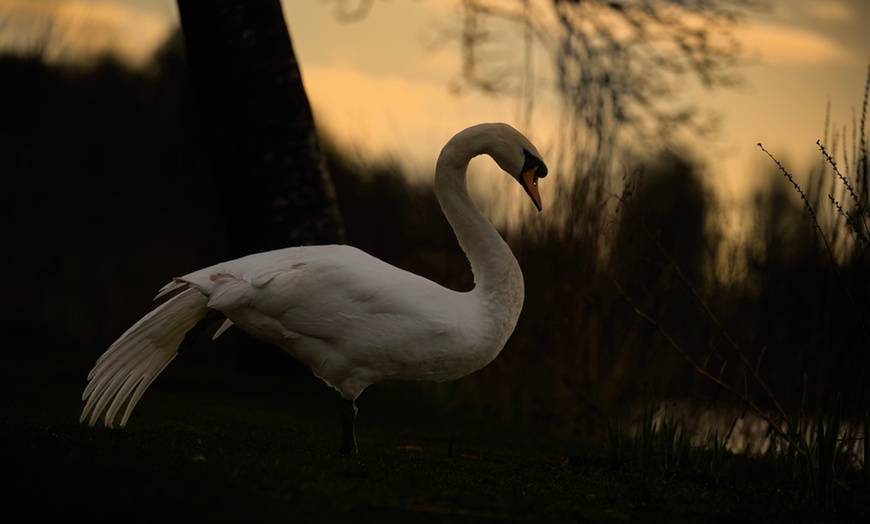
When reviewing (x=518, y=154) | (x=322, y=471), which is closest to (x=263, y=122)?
(x=518, y=154)

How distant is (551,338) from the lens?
9.42 m

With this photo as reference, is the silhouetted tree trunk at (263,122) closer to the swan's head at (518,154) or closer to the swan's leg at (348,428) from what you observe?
the swan's head at (518,154)

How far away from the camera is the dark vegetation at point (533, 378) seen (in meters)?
4.27

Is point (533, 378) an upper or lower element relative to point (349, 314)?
lower

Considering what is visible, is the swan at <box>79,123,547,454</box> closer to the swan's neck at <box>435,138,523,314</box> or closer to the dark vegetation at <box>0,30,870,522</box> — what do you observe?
the swan's neck at <box>435,138,523,314</box>

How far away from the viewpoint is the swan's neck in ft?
17.5

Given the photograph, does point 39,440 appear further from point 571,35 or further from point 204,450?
point 571,35

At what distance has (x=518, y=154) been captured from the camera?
218 inches

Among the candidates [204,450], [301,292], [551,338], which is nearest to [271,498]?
[204,450]

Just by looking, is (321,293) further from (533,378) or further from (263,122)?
(533,378)

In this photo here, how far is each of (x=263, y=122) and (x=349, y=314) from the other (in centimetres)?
396

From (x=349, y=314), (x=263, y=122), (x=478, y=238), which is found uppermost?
(x=263, y=122)

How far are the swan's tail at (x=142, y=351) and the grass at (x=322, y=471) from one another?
22 cm

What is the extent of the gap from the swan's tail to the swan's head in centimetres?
175
